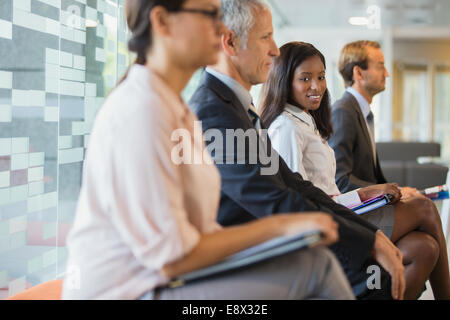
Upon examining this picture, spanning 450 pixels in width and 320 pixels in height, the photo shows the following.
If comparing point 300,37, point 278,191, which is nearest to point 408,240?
point 278,191

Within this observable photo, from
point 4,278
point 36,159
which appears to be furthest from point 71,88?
point 4,278

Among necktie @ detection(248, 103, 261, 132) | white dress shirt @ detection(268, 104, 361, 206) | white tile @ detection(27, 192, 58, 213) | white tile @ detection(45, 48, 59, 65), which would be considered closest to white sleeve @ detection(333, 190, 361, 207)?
white dress shirt @ detection(268, 104, 361, 206)

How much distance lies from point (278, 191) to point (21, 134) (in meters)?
1.05

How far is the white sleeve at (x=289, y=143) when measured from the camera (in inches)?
86.0

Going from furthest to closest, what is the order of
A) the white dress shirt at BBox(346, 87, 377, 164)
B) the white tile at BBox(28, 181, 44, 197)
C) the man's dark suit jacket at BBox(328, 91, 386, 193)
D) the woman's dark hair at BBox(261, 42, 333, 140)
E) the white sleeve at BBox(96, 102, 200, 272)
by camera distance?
1. the white dress shirt at BBox(346, 87, 377, 164)
2. the man's dark suit jacket at BBox(328, 91, 386, 193)
3. the woman's dark hair at BBox(261, 42, 333, 140)
4. the white tile at BBox(28, 181, 44, 197)
5. the white sleeve at BBox(96, 102, 200, 272)

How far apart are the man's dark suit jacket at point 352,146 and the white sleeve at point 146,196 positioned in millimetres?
2048

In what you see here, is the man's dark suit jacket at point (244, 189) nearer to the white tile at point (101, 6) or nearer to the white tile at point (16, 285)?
the white tile at point (16, 285)

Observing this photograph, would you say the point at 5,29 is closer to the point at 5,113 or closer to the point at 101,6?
the point at 5,113

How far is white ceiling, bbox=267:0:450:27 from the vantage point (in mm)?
9477

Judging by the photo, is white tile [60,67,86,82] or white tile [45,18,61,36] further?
white tile [60,67,86,82]

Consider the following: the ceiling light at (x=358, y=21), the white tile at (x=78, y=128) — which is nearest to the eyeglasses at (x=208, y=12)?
the white tile at (x=78, y=128)

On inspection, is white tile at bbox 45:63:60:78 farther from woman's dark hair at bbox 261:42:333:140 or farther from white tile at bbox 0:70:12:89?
woman's dark hair at bbox 261:42:333:140

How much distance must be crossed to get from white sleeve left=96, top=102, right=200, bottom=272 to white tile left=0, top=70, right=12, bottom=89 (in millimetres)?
1131
